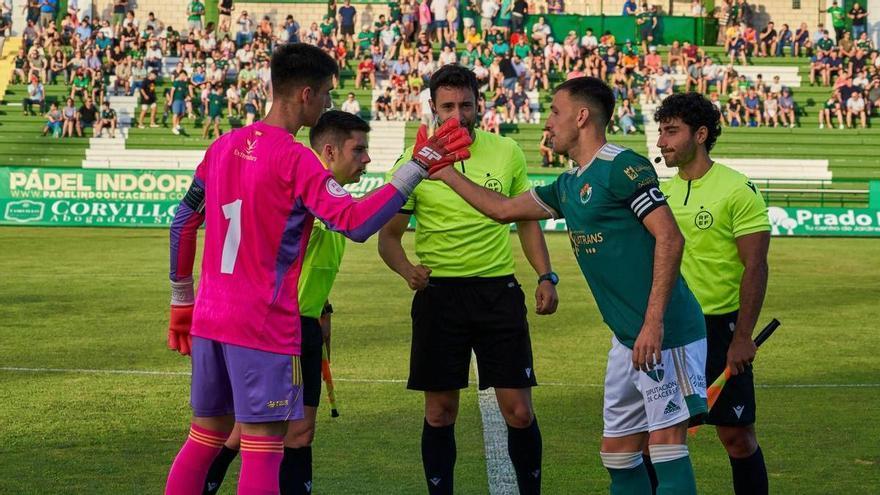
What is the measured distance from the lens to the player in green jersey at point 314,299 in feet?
23.2

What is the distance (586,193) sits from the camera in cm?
623

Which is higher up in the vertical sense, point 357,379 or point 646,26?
point 646,26

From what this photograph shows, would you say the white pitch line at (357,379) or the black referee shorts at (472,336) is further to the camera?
the white pitch line at (357,379)

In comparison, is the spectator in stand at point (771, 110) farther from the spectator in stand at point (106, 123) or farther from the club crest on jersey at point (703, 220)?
the club crest on jersey at point (703, 220)

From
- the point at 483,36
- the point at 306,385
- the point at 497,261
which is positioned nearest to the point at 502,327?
the point at 497,261

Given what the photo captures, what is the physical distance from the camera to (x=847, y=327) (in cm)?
1611

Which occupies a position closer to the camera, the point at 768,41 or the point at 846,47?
the point at 846,47

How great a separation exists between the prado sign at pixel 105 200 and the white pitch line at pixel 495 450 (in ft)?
74.9

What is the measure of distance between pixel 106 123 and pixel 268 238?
37588 mm

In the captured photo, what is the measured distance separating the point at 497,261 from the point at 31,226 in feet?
91.8

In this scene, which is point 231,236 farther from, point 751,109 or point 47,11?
point 47,11

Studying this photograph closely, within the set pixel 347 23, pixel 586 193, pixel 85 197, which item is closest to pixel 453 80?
pixel 586 193

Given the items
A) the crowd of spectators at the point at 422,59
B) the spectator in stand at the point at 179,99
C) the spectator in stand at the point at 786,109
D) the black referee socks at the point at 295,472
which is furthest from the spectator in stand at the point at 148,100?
the black referee socks at the point at 295,472

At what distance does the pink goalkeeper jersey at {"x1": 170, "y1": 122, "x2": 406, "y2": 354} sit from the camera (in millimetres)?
5676
